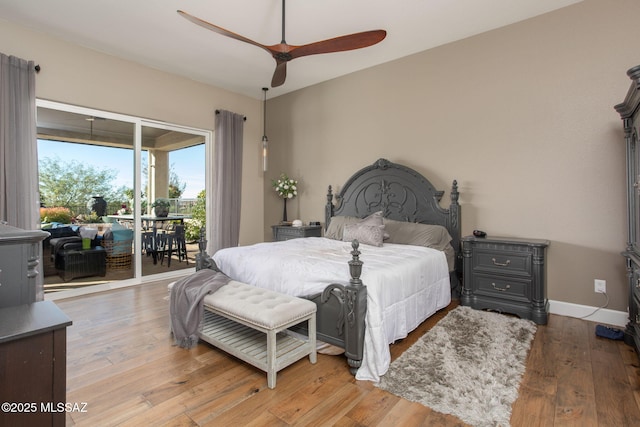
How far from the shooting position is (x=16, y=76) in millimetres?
3352

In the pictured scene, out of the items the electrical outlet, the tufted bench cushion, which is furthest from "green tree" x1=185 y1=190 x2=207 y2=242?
the electrical outlet

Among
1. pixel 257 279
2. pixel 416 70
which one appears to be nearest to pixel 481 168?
pixel 416 70

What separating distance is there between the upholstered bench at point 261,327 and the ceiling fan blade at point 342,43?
2.00 metres

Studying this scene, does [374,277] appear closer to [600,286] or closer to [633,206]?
[633,206]

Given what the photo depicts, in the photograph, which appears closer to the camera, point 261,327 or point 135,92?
point 261,327

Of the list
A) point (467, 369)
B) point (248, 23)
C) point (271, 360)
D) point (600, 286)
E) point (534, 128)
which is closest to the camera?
point (271, 360)

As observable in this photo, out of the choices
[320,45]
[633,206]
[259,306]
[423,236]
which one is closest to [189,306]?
[259,306]

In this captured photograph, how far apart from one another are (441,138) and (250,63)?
2718 millimetres

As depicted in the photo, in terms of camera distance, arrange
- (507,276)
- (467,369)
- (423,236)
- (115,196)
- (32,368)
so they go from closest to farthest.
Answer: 1. (32,368)
2. (467,369)
3. (507,276)
4. (423,236)
5. (115,196)

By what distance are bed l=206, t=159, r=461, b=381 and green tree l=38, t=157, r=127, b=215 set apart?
7.16 ft

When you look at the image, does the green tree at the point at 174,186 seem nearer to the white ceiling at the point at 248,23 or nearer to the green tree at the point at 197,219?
the green tree at the point at 197,219

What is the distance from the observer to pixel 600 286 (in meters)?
3.00

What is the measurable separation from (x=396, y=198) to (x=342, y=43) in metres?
2.11

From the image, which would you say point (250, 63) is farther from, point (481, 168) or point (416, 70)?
point (481, 168)
